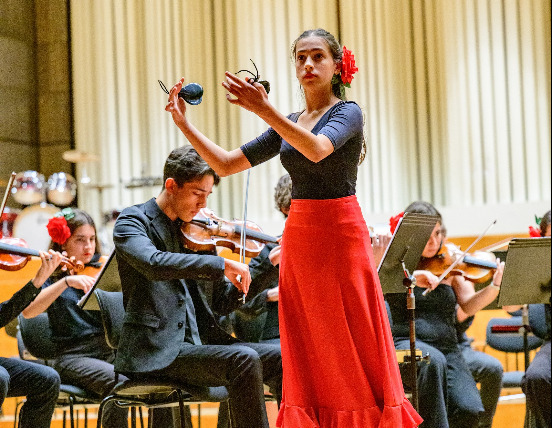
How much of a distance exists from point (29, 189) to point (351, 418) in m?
6.09

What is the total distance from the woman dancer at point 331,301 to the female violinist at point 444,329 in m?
1.20

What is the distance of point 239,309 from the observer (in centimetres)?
330

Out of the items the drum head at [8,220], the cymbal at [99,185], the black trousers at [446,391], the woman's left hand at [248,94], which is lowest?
the black trousers at [446,391]

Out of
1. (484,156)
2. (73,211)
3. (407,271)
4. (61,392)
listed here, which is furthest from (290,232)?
(484,156)

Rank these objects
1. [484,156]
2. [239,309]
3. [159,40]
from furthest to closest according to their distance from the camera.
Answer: [159,40]
[484,156]
[239,309]

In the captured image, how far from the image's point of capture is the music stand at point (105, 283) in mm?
3004

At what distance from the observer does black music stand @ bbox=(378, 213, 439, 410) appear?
9.58ft

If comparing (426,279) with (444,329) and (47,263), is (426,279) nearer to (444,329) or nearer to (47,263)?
A: (444,329)

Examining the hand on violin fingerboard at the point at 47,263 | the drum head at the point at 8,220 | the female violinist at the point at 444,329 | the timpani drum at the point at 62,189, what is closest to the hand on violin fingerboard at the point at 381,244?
the female violinist at the point at 444,329

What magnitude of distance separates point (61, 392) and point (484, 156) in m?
4.00

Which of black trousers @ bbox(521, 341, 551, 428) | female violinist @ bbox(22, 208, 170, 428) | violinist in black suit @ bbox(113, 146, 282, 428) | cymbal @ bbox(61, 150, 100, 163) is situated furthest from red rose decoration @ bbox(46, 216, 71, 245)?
cymbal @ bbox(61, 150, 100, 163)

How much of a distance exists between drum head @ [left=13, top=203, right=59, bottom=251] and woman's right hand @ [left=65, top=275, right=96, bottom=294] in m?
3.81

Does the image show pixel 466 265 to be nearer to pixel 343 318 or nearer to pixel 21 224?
pixel 343 318

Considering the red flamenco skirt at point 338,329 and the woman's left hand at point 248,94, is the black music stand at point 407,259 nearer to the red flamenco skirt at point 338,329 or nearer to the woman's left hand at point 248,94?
the red flamenco skirt at point 338,329
